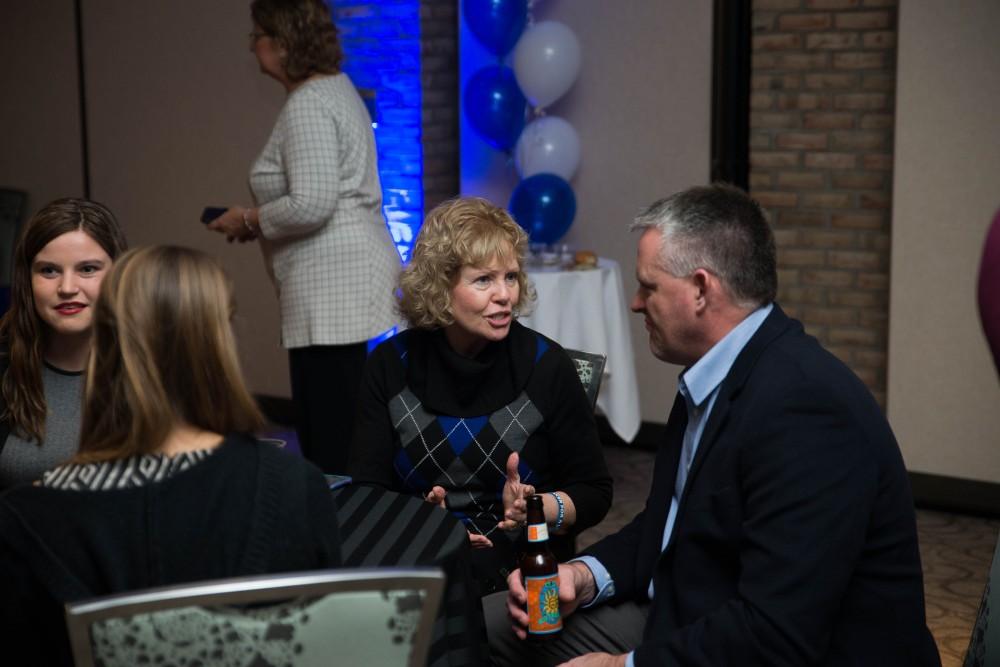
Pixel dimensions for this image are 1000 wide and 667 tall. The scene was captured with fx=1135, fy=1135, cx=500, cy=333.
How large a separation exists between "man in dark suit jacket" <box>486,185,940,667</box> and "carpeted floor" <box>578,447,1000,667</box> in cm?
144

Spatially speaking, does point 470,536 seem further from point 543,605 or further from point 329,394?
point 329,394

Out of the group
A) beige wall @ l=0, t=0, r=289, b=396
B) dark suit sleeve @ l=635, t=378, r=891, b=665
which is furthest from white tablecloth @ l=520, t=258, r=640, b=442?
dark suit sleeve @ l=635, t=378, r=891, b=665

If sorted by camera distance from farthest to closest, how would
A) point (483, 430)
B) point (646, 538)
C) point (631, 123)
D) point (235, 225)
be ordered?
point (631, 123) → point (235, 225) → point (483, 430) → point (646, 538)

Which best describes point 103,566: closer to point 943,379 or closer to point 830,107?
point 943,379

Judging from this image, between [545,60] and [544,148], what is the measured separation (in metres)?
0.37

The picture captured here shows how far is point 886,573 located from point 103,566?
1.10 metres

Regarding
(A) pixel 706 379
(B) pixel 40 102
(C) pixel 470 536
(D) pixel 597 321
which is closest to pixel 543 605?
(C) pixel 470 536

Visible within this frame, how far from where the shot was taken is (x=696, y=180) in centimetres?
494

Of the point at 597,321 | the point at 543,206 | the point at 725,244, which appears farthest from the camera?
the point at 543,206

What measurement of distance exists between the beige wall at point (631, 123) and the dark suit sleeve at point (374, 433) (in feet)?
9.31

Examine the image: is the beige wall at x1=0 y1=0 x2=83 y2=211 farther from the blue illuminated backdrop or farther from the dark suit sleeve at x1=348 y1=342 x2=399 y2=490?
the dark suit sleeve at x1=348 y1=342 x2=399 y2=490

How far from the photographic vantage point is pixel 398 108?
5461mm

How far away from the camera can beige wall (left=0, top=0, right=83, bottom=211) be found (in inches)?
279

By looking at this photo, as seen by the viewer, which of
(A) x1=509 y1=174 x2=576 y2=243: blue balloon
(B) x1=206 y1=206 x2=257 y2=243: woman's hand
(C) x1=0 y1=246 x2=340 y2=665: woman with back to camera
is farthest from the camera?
(A) x1=509 y1=174 x2=576 y2=243: blue balloon
